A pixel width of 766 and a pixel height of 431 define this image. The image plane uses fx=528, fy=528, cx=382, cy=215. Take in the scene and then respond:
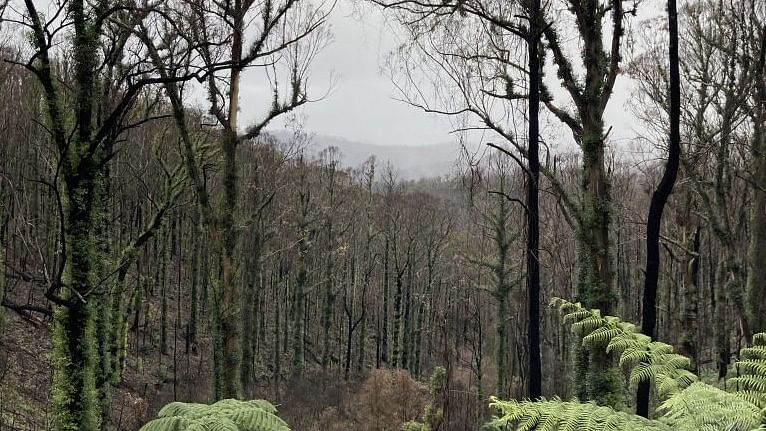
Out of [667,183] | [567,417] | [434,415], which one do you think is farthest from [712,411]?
[434,415]

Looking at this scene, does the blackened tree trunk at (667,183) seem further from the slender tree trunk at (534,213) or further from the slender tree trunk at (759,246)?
the slender tree trunk at (759,246)

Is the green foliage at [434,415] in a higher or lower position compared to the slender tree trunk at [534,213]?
lower

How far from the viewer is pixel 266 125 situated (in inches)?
367

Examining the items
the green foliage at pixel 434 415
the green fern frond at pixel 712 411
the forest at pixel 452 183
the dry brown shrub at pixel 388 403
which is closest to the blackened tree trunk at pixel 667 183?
the forest at pixel 452 183

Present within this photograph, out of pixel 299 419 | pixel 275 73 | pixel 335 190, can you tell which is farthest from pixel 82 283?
pixel 335 190

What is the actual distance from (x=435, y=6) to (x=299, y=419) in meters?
12.3

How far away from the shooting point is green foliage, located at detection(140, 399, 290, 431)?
364 cm

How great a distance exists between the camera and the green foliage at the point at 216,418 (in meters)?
3.64

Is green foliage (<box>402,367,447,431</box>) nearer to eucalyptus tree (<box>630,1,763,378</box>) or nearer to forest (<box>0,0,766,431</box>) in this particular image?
forest (<box>0,0,766,431</box>)

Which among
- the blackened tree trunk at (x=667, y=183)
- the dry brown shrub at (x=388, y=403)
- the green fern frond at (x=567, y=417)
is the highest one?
the blackened tree trunk at (x=667, y=183)

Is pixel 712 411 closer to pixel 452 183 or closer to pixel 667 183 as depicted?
pixel 667 183

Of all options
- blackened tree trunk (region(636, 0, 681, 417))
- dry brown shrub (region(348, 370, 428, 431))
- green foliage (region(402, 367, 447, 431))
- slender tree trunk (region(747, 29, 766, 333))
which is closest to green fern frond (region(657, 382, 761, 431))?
blackened tree trunk (region(636, 0, 681, 417))

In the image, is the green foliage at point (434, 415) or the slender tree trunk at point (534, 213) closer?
the slender tree trunk at point (534, 213)

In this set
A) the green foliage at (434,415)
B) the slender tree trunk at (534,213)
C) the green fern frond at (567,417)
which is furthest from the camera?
the green foliage at (434,415)
